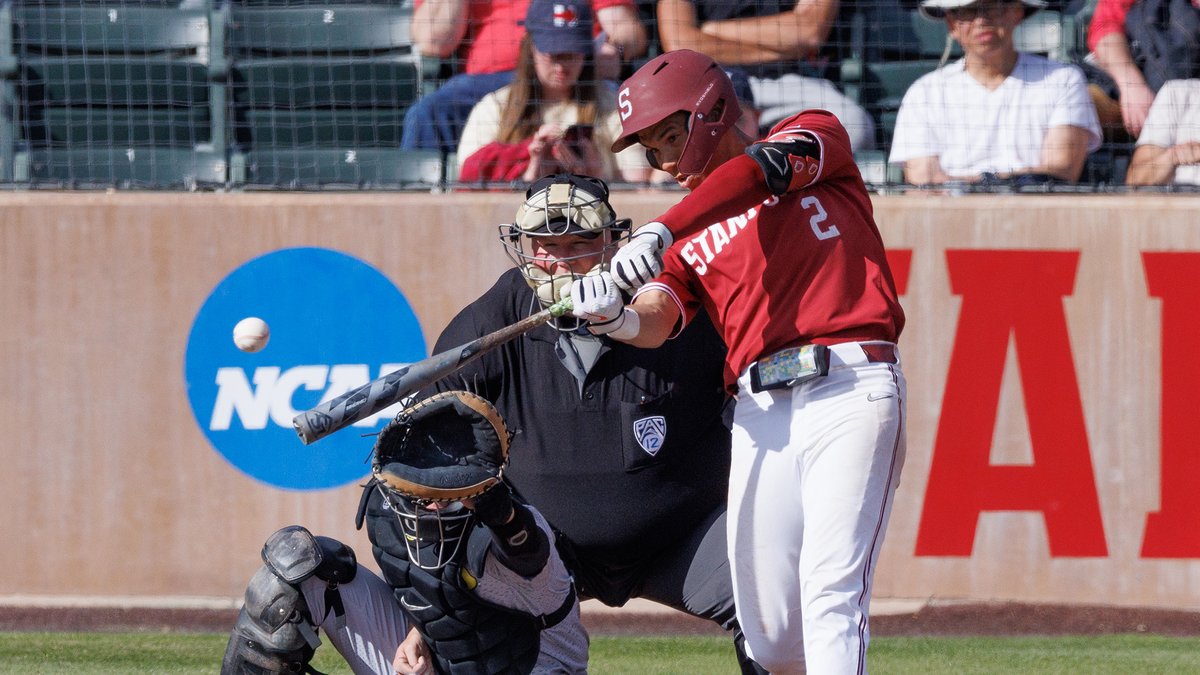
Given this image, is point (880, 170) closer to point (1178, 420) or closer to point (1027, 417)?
point (1027, 417)

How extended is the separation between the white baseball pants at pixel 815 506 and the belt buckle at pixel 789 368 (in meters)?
0.03

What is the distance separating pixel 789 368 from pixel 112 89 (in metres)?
3.78

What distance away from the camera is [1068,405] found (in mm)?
5246

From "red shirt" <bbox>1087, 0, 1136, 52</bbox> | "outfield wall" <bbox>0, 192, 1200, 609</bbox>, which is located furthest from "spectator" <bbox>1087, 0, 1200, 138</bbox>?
Result: "outfield wall" <bbox>0, 192, 1200, 609</bbox>

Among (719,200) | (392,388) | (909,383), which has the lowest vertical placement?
(909,383)

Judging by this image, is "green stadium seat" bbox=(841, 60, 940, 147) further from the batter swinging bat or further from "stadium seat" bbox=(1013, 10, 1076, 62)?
the batter swinging bat

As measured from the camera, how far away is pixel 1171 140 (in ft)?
18.3

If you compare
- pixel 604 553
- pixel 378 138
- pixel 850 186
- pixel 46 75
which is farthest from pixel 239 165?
pixel 850 186

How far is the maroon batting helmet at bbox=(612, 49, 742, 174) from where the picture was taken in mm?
3250

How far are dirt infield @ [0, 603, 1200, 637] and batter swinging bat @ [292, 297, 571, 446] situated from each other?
7.19ft

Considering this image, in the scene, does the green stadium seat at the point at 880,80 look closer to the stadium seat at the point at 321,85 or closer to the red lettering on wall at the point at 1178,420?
the red lettering on wall at the point at 1178,420

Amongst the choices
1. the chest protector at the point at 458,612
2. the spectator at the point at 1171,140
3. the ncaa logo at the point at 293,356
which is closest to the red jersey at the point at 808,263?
the chest protector at the point at 458,612

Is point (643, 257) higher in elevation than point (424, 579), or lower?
higher

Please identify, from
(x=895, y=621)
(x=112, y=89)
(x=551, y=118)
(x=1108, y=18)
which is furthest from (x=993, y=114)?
(x=112, y=89)
